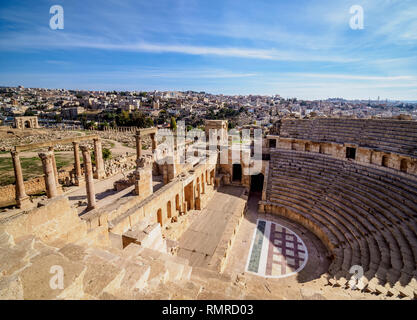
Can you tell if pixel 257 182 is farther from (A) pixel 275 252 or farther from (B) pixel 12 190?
(B) pixel 12 190

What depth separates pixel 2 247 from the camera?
4.11 m

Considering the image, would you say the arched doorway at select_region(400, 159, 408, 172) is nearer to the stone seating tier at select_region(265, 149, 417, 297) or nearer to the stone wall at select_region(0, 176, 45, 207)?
the stone seating tier at select_region(265, 149, 417, 297)

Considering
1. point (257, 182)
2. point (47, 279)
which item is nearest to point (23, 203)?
point (47, 279)

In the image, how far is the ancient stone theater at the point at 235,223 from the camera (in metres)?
4.39

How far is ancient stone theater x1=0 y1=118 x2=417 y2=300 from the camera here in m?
4.39

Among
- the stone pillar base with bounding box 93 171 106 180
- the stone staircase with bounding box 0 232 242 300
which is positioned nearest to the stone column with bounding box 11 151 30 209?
the stone pillar base with bounding box 93 171 106 180

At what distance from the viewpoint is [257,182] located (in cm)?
2092

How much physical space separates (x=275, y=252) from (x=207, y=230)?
3.80 metres

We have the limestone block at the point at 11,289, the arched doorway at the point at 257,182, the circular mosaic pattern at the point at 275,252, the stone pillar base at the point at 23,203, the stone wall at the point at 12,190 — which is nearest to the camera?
the limestone block at the point at 11,289

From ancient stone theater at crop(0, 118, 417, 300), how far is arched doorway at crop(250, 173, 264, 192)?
5.0 inches

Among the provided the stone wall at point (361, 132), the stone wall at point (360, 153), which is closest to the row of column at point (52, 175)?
the stone wall at point (360, 153)

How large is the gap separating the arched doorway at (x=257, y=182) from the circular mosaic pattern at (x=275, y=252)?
635 cm

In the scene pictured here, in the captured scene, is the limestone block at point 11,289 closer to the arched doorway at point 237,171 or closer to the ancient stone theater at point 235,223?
the ancient stone theater at point 235,223
